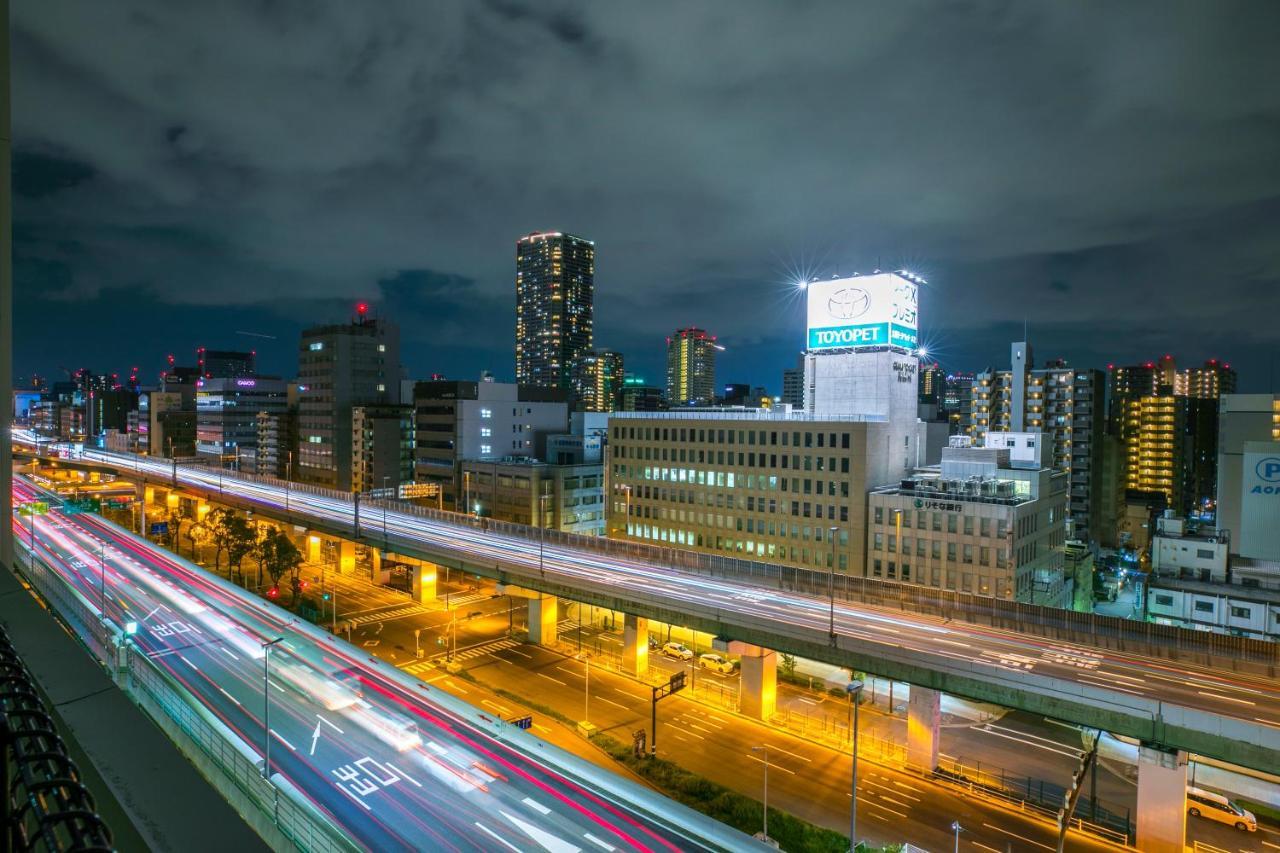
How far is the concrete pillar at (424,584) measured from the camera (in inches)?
2950

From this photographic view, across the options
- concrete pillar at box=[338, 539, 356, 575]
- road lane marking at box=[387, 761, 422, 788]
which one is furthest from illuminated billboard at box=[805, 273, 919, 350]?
road lane marking at box=[387, 761, 422, 788]

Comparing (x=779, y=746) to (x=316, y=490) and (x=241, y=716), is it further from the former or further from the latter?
(x=316, y=490)

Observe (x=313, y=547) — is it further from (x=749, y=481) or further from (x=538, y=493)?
(x=749, y=481)

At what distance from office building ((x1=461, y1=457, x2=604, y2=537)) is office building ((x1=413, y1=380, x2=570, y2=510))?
232 inches

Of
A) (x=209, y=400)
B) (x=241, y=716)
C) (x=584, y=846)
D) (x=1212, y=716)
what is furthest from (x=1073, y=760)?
(x=209, y=400)

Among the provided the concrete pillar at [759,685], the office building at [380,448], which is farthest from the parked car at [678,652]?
the office building at [380,448]

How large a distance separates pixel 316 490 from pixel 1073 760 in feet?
306

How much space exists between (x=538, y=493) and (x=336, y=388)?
197ft

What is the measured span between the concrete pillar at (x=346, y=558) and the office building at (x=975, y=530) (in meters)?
63.4

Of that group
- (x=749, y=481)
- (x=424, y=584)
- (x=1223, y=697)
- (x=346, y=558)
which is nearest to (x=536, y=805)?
(x=1223, y=697)

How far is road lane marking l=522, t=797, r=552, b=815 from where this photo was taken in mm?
24922

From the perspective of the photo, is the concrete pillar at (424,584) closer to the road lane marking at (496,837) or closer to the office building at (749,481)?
the office building at (749,481)

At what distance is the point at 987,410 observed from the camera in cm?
13188

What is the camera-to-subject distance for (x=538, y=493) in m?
94.8
